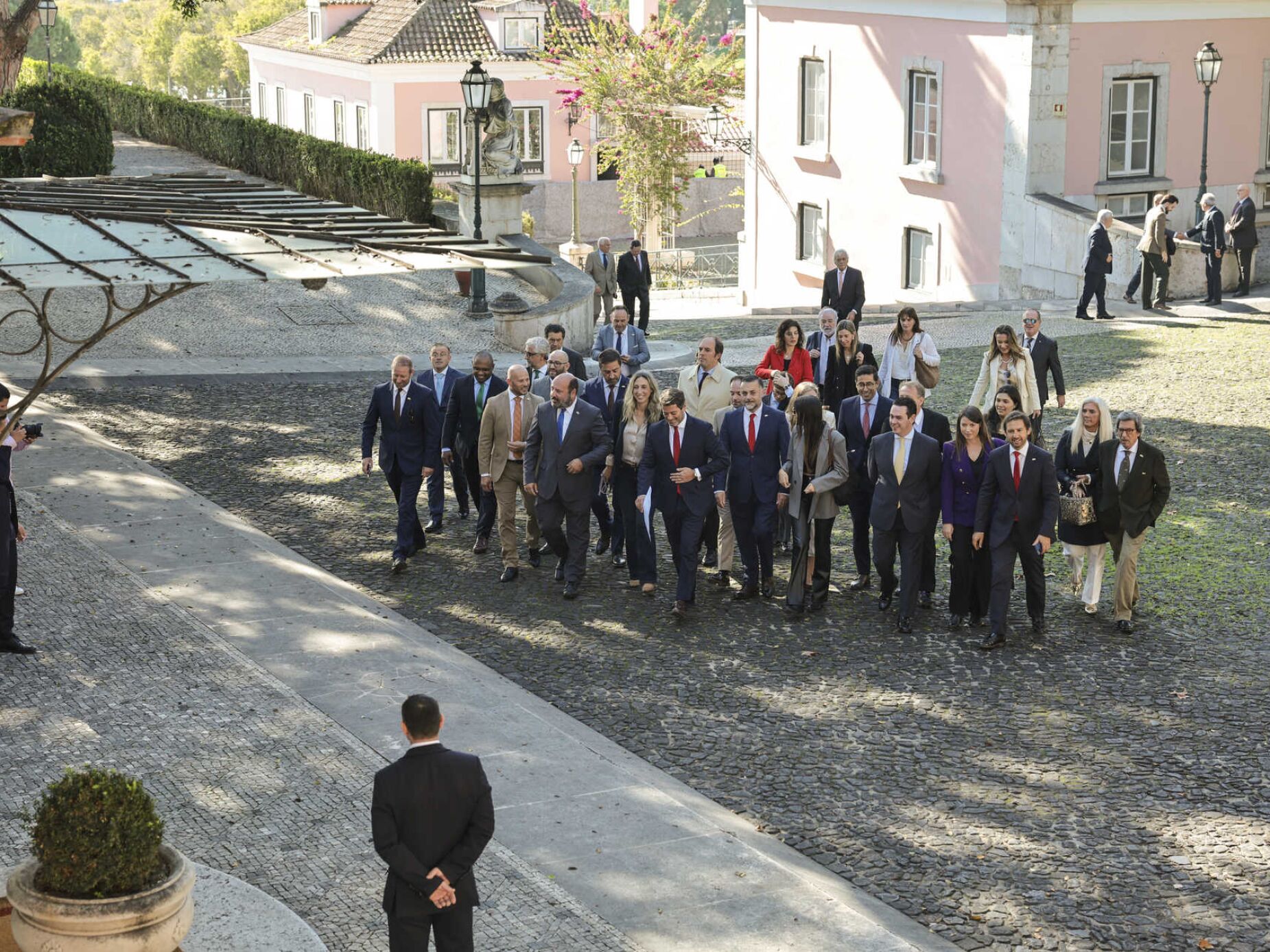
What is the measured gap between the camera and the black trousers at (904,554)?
12016mm

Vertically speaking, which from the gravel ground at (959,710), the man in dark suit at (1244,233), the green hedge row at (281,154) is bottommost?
the gravel ground at (959,710)

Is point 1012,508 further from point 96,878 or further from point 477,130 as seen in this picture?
point 477,130

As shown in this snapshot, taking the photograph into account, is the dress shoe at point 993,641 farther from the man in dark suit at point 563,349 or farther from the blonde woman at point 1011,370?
the man in dark suit at point 563,349

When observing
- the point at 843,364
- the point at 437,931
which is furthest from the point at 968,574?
the point at 437,931

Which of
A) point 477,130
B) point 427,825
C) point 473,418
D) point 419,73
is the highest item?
point 419,73

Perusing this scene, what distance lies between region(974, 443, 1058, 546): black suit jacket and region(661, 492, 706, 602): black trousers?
2177 millimetres

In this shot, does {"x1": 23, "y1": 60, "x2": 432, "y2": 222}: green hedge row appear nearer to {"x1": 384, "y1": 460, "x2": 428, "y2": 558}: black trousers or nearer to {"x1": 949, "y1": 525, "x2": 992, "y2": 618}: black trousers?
{"x1": 384, "y1": 460, "x2": 428, "y2": 558}: black trousers

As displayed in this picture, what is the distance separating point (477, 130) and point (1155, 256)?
10644 mm

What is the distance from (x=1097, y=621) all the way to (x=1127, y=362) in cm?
1018

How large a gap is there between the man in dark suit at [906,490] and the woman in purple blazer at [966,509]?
4.7 inches

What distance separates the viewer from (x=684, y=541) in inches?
492

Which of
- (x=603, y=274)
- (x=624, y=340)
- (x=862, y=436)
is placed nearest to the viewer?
(x=862, y=436)

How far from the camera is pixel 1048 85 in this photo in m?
29.4

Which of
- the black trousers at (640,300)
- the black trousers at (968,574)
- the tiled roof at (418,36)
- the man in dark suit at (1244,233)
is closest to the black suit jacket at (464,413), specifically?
the black trousers at (968,574)
